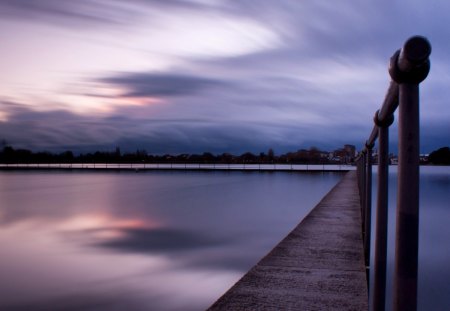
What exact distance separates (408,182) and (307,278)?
2890 millimetres

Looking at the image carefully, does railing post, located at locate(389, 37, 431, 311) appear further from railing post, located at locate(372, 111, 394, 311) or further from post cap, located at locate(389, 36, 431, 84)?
railing post, located at locate(372, 111, 394, 311)

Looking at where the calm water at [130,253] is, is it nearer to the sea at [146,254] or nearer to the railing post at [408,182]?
the sea at [146,254]

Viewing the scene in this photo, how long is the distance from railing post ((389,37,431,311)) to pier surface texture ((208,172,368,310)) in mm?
2016

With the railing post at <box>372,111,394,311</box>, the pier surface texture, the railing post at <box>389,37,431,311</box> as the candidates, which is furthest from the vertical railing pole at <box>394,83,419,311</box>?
the pier surface texture

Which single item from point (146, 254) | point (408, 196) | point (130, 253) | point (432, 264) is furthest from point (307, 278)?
point (130, 253)

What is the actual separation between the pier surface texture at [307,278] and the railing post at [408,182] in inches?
79.4

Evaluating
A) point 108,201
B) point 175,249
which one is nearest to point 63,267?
point 175,249

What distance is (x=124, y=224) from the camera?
56.9 feet

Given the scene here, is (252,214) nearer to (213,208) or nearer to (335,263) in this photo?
(213,208)

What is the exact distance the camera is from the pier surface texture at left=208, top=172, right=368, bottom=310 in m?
3.36

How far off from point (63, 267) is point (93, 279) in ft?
4.84

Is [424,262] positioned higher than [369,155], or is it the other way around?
[369,155]

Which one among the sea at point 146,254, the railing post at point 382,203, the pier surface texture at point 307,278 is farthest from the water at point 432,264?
the railing post at point 382,203

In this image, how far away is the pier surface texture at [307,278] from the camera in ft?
11.0
